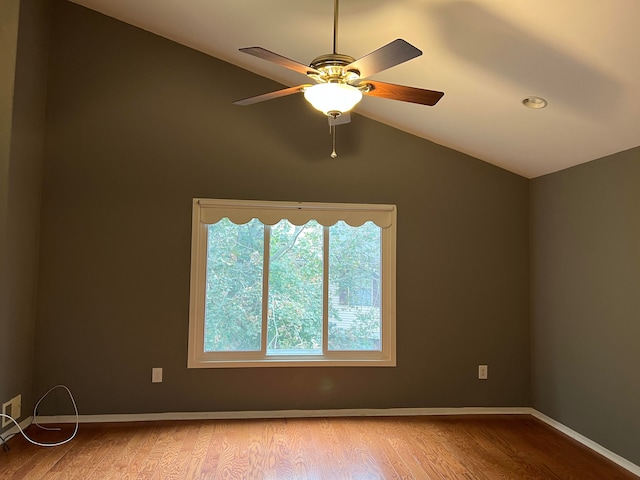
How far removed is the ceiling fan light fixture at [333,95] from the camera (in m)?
2.03

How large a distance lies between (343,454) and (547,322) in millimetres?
2174

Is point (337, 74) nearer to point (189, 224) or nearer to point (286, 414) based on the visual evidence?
point (189, 224)

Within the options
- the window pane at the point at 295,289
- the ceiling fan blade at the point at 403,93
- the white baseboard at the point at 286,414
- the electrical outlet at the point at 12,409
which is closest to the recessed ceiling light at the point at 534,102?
the ceiling fan blade at the point at 403,93

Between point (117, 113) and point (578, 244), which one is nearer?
point (578, 244)

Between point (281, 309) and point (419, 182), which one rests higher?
point (419, 182)

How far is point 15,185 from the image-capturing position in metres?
3.32

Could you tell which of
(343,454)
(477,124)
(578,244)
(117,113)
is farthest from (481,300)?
(117,113)

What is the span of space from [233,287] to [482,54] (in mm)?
2680

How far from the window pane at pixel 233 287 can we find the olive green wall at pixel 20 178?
4.62ft

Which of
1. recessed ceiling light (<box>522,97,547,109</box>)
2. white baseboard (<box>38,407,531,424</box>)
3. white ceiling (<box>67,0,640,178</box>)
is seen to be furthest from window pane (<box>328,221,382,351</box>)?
recessed ceiling light (<box>522,97,547,109</box>)

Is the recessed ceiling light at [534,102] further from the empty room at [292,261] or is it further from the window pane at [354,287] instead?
the window pane at [354,287]

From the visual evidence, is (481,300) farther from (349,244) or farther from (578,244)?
(349,244)

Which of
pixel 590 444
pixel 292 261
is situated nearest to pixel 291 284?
pixel 292 261

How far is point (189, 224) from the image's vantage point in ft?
12.7
